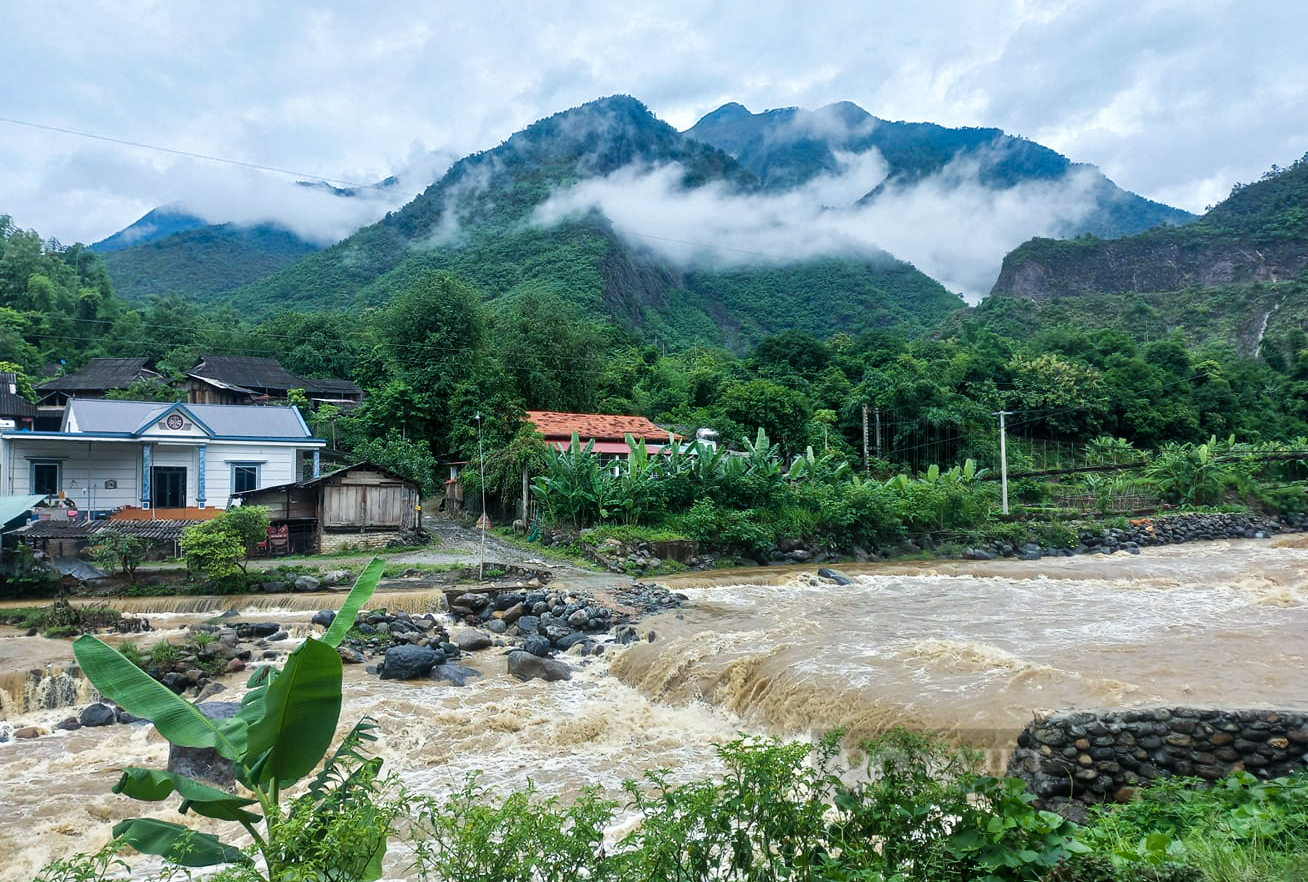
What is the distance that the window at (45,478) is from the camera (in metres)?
21.3

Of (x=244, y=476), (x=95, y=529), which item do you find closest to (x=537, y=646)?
(x=95, y=529)

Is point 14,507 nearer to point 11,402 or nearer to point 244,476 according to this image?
point 244,476

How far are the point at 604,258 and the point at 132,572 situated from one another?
2181 inches

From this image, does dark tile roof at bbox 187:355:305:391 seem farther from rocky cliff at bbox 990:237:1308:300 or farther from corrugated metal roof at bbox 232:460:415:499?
rocky cliff at bbox 990:237:1308:300

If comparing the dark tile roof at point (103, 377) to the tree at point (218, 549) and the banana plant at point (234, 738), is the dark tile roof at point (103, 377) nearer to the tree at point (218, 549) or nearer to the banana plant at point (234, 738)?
the tree at point (218, 549)

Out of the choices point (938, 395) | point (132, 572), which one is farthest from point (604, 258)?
point (132, 572)

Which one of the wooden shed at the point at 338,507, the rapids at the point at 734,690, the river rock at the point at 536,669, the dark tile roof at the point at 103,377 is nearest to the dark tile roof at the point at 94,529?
the rapids at the point at 734,690

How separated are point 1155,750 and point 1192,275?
8758 centimetres

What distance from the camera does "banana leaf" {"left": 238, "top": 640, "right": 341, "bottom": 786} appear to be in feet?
10.6

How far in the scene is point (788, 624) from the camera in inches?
551

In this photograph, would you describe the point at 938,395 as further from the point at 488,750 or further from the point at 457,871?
the point at 457,871

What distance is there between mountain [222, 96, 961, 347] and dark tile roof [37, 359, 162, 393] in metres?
27.8

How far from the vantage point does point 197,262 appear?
82.6 m

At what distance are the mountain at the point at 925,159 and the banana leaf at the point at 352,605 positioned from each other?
13972 centimetres
